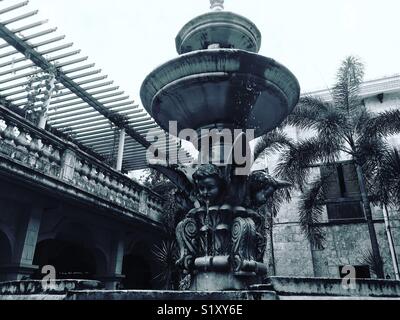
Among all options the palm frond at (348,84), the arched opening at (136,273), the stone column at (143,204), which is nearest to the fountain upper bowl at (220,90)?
the stone column at (143,204)

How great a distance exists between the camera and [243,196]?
4.24 meters

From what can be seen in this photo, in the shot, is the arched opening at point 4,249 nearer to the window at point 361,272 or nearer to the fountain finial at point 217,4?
the fountain finial at point 217,4

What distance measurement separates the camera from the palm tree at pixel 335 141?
34.0ft

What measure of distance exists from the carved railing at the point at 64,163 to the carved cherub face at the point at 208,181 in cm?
348

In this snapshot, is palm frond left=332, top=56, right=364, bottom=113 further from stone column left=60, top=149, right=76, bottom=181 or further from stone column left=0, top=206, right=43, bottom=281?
stone column left=0, top=206, right=43, bottom=281

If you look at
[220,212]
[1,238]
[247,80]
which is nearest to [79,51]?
[1,238]

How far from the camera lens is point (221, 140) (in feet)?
14.9

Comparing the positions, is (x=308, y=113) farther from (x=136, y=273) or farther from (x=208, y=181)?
(x=136, y=273)

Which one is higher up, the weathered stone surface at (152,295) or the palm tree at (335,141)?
the palm tree at (335,141)

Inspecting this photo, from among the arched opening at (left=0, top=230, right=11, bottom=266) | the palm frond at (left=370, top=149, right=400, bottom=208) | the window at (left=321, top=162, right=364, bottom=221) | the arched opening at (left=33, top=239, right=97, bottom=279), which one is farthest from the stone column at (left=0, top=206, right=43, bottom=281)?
the window at (left=321, top=162, right=364, bottom=221)

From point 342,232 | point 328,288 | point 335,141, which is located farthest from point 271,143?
point 328,288

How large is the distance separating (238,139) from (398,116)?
26.4 feet

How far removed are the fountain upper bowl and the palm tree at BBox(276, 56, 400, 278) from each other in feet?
21.4
